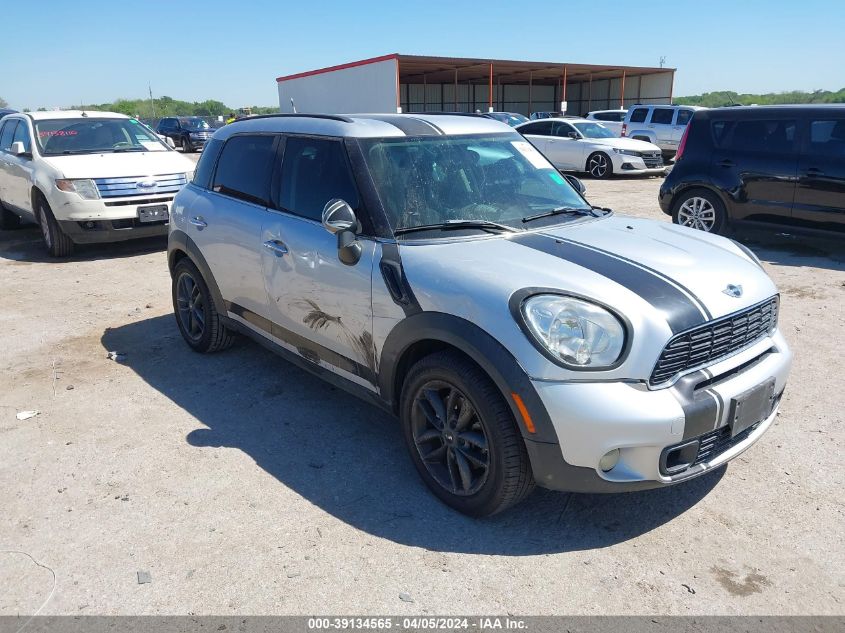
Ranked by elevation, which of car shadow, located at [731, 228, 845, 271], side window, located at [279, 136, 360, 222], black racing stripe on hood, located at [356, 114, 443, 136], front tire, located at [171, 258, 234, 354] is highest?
black racing stripe on hood, located at [356, 114, 443, 136]

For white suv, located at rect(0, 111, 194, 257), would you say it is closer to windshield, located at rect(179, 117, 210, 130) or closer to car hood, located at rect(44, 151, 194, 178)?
car hood, located at rect(44, 151, 194, 178)

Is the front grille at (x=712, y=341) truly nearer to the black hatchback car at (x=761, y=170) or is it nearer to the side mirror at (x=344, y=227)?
the side mirror at (x=344, y=227)

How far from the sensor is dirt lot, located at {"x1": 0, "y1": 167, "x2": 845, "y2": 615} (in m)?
2.66

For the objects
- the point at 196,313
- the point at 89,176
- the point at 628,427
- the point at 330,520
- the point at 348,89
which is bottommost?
the point at 330,520

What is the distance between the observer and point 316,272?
370 cm

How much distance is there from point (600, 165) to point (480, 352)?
604 inches

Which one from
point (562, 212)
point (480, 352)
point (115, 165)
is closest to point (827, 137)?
point (562, 212)

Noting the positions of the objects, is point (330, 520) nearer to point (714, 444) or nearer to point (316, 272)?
point (316, 272)

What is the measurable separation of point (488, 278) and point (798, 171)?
652 centimetres

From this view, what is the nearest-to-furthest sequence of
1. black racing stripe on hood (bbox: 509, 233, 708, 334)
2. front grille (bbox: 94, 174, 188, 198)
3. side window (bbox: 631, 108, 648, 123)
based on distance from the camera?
black racing stripe on hood (bbox: 509, 233, 708, 334)
front grille (bbox: 94, 174, 188, 198)
side window (bbox: 631, 108, 648, 123)

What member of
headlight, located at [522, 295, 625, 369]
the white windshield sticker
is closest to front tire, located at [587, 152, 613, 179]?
the white windshield sticker

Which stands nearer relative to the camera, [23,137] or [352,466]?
[352,466]

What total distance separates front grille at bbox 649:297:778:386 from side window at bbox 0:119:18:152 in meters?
10.4

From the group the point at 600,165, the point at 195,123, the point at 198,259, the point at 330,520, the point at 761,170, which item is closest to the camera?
the point at 330,520
